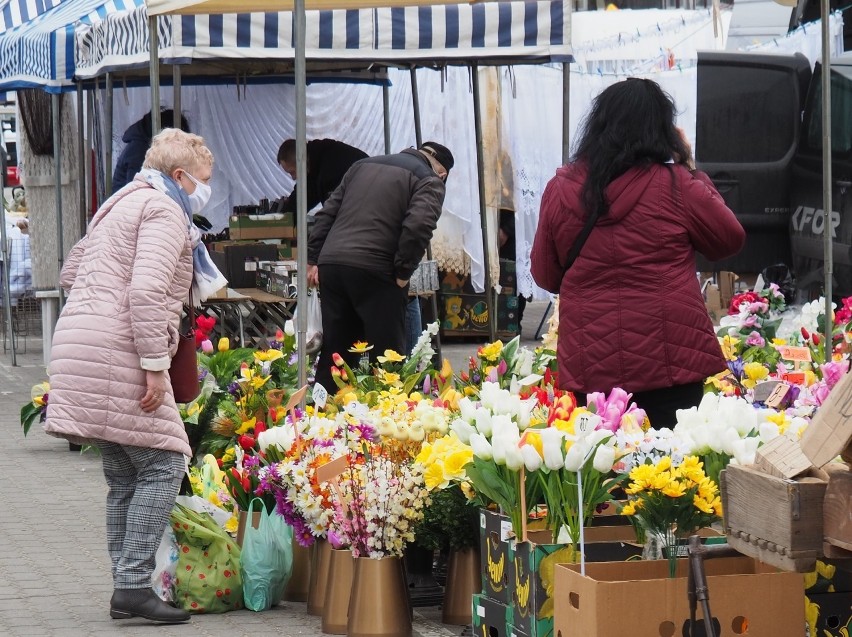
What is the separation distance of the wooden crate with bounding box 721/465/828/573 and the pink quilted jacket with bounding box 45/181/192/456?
2387 millimetres

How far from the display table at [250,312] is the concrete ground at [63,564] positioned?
1.66 metres

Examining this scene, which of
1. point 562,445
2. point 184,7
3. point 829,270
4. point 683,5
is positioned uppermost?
point 683,5

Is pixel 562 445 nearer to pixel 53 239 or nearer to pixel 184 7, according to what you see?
pixel 184 7

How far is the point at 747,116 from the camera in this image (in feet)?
31.9

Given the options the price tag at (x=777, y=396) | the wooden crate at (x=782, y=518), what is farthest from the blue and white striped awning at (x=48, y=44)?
the wooden crate at (x=782, y=518)

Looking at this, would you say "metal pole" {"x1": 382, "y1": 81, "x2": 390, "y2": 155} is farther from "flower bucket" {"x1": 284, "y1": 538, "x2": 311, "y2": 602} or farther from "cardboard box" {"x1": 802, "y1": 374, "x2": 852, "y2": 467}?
"cardboard box" {"x1": 802, "y1": 374, "x2": 852, "y2": 467}

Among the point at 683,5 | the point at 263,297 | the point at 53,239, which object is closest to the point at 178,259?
the point at 263,297

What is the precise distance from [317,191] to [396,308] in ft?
12.2

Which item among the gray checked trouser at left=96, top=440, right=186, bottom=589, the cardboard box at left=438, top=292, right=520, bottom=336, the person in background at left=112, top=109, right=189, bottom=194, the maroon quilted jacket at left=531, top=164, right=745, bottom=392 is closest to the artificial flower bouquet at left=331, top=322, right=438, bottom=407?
the gray checked trouser at left=96, top=440, right=186, bottom=589

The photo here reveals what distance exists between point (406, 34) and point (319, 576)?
392cm

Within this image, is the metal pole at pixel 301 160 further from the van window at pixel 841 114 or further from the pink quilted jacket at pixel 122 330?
the van window at pixel 841 114

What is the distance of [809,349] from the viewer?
5.90 m

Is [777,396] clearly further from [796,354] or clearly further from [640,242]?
[796,354]

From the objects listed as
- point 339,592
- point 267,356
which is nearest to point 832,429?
point 339,592
